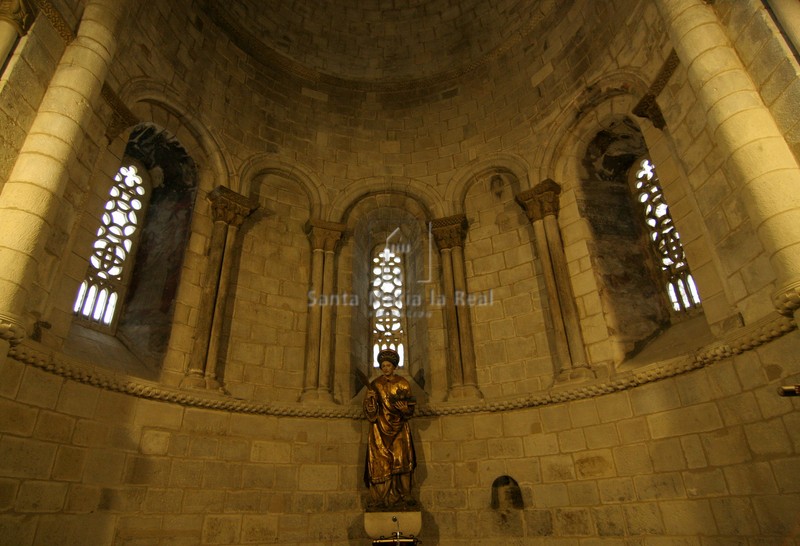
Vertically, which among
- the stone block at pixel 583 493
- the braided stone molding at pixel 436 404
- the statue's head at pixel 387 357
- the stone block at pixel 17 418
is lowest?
the stone block at pixel 583 493

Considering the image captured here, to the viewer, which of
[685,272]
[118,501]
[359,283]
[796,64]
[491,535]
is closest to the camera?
[796,64]

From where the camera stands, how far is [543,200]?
7.10m

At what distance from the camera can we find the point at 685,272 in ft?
20.3

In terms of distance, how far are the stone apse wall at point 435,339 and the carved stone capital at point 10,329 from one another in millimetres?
260

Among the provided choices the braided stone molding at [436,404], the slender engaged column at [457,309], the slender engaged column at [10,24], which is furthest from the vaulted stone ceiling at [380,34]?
the braided stone molding at [436,404]

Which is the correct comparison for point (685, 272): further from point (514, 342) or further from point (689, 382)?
point (514, 342)

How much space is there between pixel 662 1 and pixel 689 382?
12.5 feet


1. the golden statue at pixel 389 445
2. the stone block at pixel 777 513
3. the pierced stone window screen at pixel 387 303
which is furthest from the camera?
the pierced stone window screen at pixel 387 303

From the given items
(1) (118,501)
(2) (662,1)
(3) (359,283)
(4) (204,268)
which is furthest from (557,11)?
(1) (118,501)

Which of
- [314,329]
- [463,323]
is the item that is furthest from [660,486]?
[314,329]

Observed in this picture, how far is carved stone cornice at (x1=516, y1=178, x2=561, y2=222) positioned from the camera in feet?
23.1

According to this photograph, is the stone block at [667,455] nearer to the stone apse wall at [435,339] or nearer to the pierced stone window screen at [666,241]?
the stone apse wall at [435,339]

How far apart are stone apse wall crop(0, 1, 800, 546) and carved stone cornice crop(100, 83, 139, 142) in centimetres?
3

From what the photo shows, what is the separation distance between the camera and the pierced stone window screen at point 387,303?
7805 millimetres
